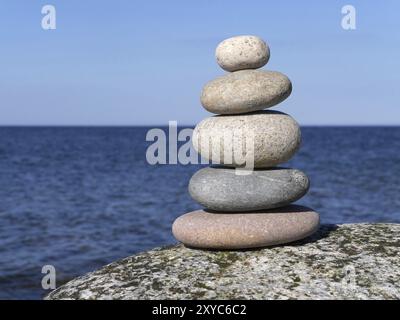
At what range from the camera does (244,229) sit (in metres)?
7.55

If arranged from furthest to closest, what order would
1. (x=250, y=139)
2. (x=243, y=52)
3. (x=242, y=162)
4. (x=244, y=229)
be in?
(x=243, y=52)
(x=242, y=162)
(x=250, y=139)
(x=244, y=229)

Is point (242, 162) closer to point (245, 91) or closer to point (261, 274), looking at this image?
point (245, 91)

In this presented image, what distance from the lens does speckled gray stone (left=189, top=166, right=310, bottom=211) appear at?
772 centimetres

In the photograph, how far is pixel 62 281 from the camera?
546 inches

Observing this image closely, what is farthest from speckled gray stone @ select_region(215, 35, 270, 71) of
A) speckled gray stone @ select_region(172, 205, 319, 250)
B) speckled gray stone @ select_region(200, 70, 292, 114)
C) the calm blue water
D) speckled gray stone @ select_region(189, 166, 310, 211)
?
the calm blue water

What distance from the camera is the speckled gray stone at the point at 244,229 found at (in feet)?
24.8

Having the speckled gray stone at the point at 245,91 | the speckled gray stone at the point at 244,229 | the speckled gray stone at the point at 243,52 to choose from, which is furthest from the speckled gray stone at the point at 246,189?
the speckled gray stone at the point at 243,52

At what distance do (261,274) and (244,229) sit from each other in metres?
0.77

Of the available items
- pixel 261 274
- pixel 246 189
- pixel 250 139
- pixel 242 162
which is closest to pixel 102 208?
pixel 242 162

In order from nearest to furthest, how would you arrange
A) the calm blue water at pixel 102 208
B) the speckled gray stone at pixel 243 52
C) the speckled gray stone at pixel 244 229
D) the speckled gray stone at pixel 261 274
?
the speckled gray stone at pixel 261 274, the speckled gray stone at pixel 244 229, the speckled gray stone at pixel 243 52, the calm blue water at pixel 102 208

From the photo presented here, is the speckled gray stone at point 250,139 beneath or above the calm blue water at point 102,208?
above

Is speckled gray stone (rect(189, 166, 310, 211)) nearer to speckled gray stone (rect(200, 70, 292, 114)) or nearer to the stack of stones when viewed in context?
the stack of stones

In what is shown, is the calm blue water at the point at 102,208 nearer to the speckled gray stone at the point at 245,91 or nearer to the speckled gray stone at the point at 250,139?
the speckled gray stone at the point at 250,139

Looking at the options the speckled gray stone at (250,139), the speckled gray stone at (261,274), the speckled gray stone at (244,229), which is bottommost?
the speckled gray stone at (261,274)
